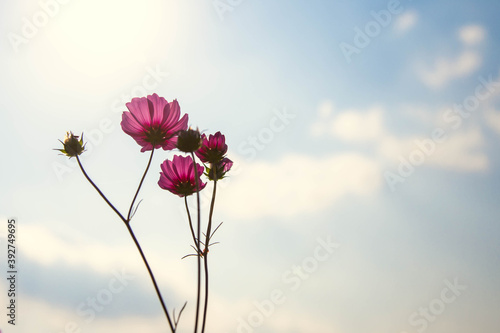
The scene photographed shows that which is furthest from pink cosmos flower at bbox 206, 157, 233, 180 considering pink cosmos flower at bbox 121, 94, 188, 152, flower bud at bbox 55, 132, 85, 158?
flower bud at bbox 55, 132, 85, 158

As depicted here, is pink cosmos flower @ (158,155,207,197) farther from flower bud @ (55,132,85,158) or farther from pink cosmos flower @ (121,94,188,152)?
flower bud @ (55,132,85,158)

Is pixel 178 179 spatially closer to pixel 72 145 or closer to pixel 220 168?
pixel 220 168

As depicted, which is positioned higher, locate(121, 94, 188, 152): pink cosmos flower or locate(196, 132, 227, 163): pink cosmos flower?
locate(121, 94, 188, 152): pink cosmos flower

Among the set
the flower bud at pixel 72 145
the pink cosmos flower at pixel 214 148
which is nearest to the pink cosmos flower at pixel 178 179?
the pink cosmos flower at pixel 214 148

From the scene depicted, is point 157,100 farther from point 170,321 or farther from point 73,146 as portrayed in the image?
point 170,321

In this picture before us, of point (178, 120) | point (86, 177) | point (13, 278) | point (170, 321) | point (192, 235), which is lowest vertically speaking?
point (170, 321)

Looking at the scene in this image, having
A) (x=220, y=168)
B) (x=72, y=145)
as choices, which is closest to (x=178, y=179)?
(x=220, y=168)

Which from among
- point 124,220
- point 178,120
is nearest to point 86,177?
point 124,220

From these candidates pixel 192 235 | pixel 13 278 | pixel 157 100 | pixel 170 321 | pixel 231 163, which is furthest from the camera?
pixel 13 278
